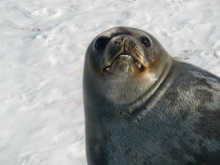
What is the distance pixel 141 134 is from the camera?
2.24 metres

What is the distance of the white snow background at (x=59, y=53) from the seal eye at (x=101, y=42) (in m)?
1.50

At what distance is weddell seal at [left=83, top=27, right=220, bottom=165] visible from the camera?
7.04 feet

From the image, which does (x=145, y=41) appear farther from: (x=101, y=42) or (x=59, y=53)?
(x=59, y=53)

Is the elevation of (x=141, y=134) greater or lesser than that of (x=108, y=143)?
greater

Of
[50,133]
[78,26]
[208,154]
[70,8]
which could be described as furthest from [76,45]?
[208,154]

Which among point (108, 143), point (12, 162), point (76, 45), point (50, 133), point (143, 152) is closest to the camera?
point (143, 152)

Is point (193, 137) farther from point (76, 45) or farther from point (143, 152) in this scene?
point (76, 45)

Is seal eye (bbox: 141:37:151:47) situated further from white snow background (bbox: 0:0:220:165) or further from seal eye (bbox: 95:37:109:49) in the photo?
white snow background (bbox: 0:0:220:165)

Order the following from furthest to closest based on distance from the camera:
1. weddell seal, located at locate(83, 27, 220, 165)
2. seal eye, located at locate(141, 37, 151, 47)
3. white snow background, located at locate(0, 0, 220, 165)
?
white snow background, located at locate(0, 0, 220, 165) → seal eye, located at locate(141, 37, 151, 47) → weddell seal, located at locate(83, 27, 220, 165)

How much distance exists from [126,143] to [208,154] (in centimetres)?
51

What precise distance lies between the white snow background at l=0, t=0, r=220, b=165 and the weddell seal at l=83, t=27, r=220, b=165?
50.0 inches

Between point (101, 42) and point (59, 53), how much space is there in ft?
12.1

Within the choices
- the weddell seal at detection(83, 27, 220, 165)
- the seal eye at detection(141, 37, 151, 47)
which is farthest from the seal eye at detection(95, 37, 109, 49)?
the seal eye at detection(141, 37, 151, 47)

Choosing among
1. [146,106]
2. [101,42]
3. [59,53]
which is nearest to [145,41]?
[101,42]
